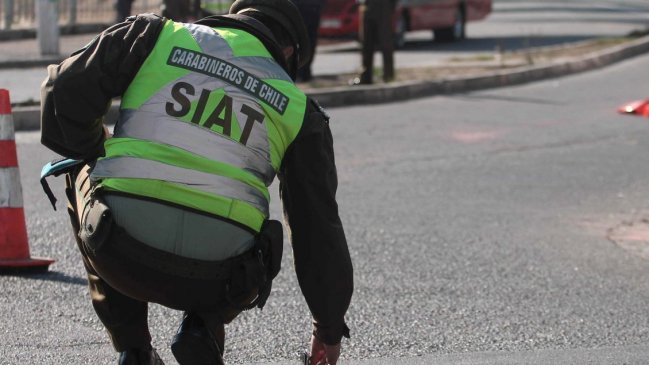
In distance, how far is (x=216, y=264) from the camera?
3.66 metres

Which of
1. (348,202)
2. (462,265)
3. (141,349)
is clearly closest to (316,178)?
(141,349)

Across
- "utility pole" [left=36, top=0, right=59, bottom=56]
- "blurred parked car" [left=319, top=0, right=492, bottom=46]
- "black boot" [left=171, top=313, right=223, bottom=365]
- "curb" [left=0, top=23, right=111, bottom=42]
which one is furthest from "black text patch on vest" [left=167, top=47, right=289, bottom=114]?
"curb" [left=0, top=23, right=111, bottom=42]

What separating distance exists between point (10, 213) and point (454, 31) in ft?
62.5

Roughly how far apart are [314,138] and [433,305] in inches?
107

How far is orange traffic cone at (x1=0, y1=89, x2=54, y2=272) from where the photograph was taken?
6.66 meters

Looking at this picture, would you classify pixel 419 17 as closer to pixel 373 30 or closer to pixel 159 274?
pixel 373 30

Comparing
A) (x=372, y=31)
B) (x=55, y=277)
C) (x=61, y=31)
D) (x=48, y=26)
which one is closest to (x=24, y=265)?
(x=55, y=277)

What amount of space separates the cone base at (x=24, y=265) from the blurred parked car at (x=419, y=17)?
13.5 m

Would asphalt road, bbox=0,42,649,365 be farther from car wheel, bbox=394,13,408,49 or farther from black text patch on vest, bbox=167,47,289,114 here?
car wheel, bbox=394,13,408,49

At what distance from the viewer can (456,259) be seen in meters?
7.41

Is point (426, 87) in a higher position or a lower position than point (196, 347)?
lower

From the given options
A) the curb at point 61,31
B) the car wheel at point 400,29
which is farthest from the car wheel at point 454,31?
the curb at point 61,31

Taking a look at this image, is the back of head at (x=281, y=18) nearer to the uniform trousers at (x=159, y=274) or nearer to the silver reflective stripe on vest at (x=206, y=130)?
the silver reflective stripe on vest at (x=206, y=130)

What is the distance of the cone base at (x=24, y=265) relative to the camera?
6637 mm
